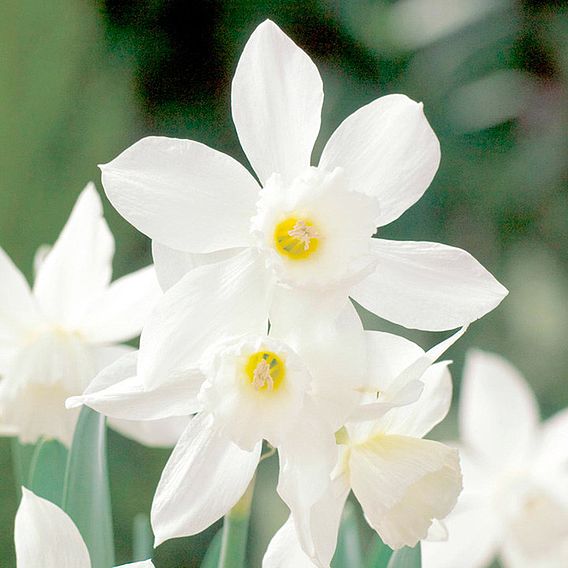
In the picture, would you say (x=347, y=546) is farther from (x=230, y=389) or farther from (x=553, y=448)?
(x=553, y=448)

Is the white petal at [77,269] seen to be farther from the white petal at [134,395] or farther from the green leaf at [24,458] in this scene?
the white petal at [134,395]

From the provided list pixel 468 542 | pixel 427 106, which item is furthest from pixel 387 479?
pixel 427 106

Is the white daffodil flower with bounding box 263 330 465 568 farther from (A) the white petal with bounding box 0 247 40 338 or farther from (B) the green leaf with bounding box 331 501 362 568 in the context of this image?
(A) the white petal with bounding box 0 247 40 338

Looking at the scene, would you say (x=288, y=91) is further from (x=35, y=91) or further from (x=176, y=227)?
(x=35, y=91)

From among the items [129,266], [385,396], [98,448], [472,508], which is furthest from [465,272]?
[129,266]

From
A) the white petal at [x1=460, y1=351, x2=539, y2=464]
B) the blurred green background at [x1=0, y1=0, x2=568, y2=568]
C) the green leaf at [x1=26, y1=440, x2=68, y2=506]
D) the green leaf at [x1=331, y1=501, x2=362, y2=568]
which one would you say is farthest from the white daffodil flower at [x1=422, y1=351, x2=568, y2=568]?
the blurred green background at [x1=0, y1=0, x2=568, y2=568]

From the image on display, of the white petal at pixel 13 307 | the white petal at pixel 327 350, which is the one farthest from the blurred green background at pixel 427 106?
the white petal at pixel 327 350
